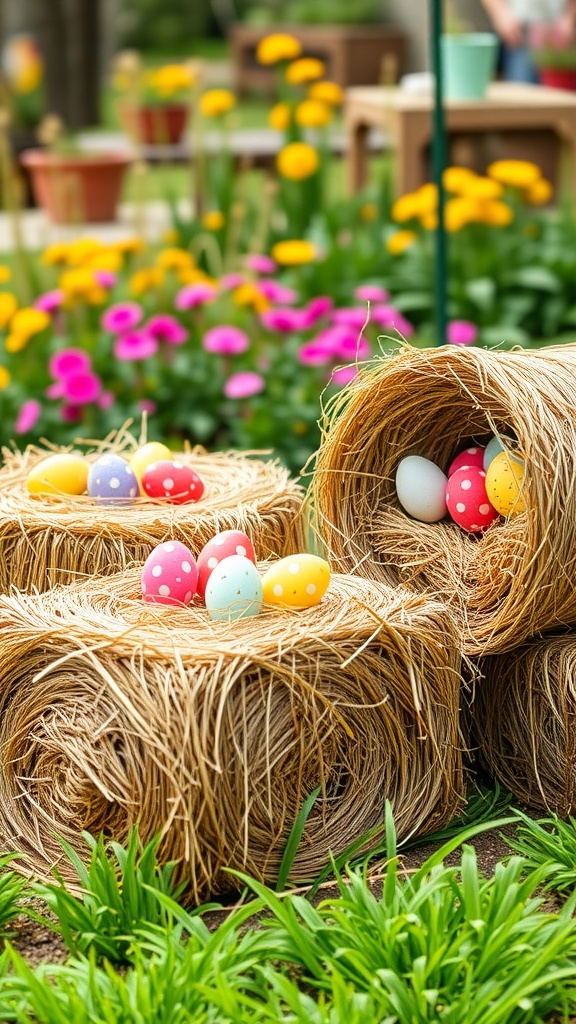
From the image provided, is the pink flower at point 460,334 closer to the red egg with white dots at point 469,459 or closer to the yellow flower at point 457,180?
the yellow flower at point 457,180

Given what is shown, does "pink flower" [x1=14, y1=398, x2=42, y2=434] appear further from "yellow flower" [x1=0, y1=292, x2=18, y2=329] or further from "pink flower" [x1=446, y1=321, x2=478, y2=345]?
"pink flower" [x1=446, y1=321, x2=478, y2=345]

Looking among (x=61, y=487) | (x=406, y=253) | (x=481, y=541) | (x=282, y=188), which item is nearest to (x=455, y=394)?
(x=481, y=541)

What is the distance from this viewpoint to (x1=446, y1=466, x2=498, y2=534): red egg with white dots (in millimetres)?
2668

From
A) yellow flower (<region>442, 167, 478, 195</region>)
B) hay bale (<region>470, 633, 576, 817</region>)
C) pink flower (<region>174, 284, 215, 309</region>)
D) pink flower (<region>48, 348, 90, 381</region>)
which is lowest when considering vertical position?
hay bale (<region>470, 633, 576, 817</region>)

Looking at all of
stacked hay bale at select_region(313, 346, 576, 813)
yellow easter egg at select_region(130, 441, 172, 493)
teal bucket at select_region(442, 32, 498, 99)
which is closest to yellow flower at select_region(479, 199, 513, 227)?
teal bucket at select_region(442, 32, 498, 99)

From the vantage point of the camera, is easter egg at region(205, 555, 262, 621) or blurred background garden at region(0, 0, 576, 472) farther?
blurred background garden at region(0, 0, 576, 472)

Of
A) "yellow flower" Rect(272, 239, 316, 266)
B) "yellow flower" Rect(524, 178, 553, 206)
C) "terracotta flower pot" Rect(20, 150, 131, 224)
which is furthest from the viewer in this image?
"terracotta flower pot" Rect(20, 150, 131, 224)

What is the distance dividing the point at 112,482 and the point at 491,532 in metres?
0.82

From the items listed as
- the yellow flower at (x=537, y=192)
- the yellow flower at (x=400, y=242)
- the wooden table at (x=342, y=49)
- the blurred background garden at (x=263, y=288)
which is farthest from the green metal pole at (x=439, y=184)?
the wooden table at (x=342, y=49)

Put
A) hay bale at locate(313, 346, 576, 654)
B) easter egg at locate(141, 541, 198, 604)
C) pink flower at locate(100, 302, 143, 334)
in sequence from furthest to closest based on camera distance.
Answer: pink flower at locate(100, 302, 143, 334)
easter egg at locate(141, 541, 198, 604)
hay bale at locate(313, 346, 576, 654)

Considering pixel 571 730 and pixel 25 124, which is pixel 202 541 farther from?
pixel 25 124

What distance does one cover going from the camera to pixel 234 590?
2.38 meters

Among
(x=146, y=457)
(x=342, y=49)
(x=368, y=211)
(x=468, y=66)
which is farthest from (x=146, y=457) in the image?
(x=342, y=49)

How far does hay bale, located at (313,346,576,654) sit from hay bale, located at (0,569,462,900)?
16 centimetres
